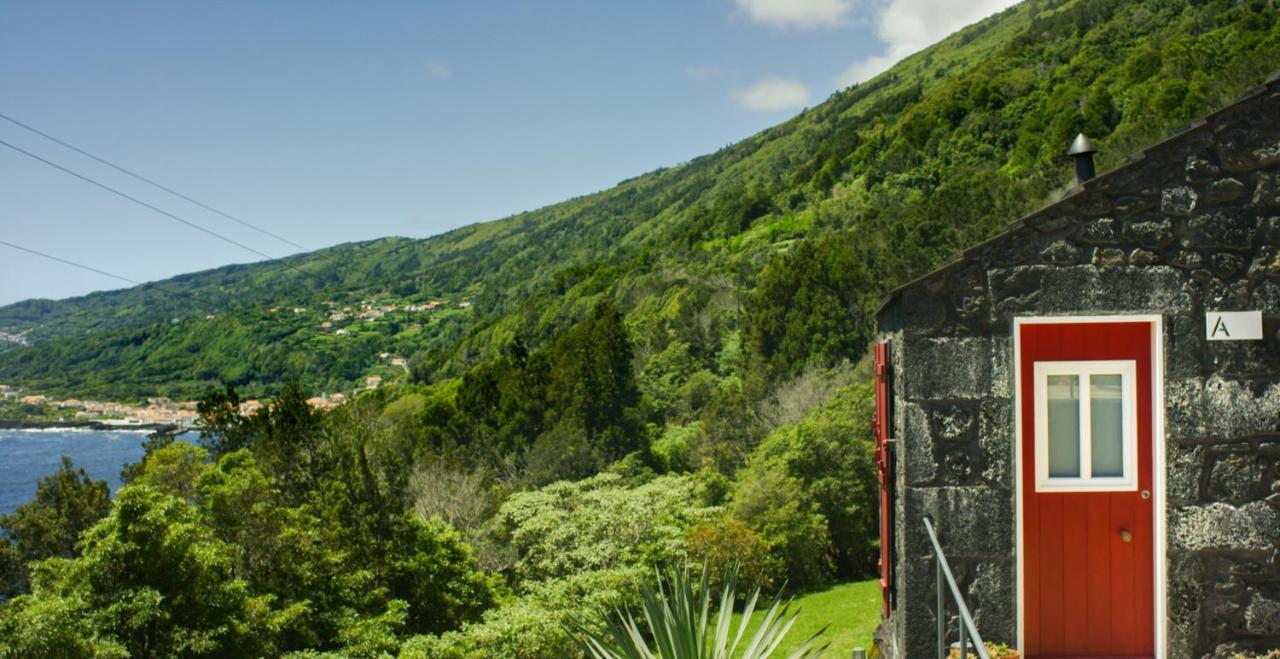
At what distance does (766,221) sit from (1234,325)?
224ft

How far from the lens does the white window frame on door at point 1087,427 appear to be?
17.3 ft

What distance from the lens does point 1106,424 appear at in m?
5.34

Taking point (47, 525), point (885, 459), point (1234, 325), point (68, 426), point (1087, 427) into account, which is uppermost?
point (1234, 325)

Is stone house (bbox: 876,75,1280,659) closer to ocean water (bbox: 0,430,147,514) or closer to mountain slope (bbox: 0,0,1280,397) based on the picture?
mountain slope (bbox: 0,0,1280,397)

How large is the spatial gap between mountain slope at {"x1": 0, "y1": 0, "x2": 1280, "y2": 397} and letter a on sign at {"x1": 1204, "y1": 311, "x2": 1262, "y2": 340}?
28.6m

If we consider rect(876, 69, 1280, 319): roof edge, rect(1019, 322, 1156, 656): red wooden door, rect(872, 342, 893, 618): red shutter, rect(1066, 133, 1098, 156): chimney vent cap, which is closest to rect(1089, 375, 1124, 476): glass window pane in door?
rect(1019, 322, 1156, 656): red wooden door

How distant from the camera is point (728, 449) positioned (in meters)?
32.0

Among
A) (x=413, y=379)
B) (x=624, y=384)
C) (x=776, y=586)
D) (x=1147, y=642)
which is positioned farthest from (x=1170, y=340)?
(x=413, y=379)

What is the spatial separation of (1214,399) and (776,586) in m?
20.6

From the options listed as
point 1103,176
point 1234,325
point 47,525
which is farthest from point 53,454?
point 1234,325

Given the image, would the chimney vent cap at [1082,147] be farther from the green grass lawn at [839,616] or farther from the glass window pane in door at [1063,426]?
the green grass lawn at [839,616]

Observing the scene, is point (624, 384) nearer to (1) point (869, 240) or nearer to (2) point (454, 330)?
(1) point (869, 240)

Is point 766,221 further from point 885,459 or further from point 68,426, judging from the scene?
point 68,426

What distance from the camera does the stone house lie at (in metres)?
5.10
